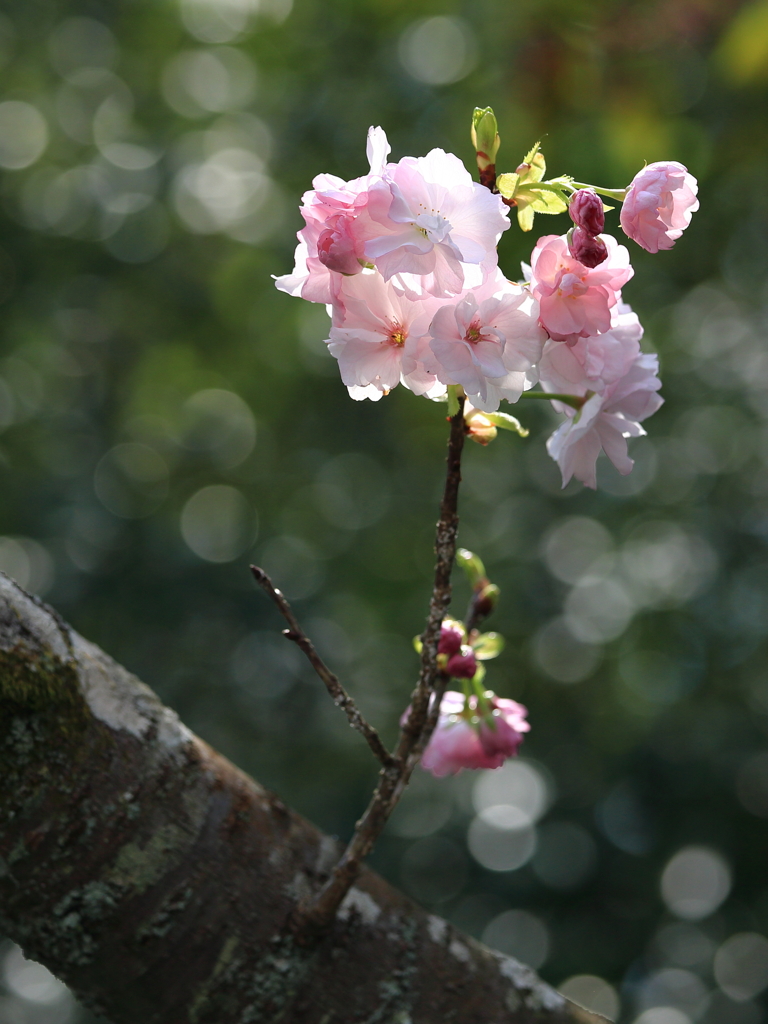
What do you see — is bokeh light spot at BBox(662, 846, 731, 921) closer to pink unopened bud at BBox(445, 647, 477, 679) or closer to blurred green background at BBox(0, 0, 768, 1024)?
blurred green background at BBox(0, 0, 768, 1024)

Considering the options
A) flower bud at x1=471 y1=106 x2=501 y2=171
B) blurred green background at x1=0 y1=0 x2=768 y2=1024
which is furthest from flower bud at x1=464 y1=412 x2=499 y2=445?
blurred green background at x1=0 y1=0 x2=768 y2=1024

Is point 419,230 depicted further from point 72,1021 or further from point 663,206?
point 72,1021

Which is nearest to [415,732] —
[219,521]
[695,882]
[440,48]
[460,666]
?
[460,666]

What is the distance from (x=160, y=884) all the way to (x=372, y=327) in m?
0.59

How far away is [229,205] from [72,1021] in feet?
17.8

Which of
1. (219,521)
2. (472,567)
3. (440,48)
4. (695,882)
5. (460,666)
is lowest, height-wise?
(695,882)

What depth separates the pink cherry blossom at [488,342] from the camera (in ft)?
2.41

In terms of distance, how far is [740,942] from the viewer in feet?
16.1

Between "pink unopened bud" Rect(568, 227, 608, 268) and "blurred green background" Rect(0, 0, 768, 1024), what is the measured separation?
3097 millimetres

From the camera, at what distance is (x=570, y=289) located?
76 centimetres

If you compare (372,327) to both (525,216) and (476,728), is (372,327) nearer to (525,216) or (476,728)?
(525,216)

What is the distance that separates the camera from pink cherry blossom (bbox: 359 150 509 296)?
0.72m

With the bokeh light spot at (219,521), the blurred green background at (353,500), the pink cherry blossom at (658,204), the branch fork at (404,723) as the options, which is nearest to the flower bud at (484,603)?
the branch fork at (404,723)

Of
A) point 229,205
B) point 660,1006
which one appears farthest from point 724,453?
point 229,205
